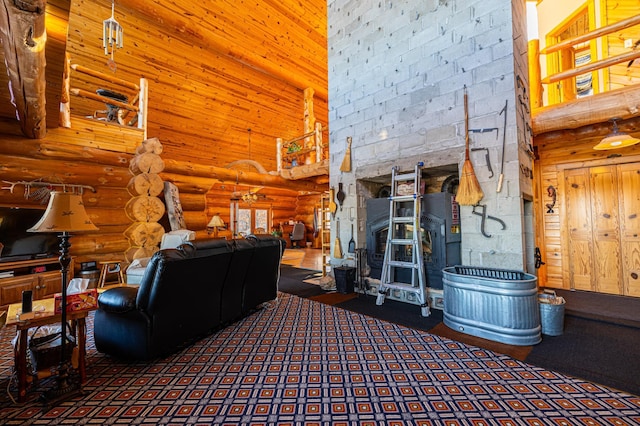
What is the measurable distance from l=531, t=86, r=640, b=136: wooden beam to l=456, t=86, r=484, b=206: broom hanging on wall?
3.60ft

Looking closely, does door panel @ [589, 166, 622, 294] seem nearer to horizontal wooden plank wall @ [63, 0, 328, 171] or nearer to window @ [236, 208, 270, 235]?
horizontal wooden plank wall @ [63, 0, 328, 171]

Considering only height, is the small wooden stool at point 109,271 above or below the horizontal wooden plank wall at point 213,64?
below

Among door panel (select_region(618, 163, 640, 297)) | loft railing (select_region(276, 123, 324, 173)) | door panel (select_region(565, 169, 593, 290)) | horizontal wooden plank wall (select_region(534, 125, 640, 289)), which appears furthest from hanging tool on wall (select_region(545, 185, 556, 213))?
loft railing (select_region(276, 123, 324, 173))

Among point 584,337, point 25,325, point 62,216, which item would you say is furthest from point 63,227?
point 584,337

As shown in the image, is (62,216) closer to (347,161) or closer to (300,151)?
(347,161)

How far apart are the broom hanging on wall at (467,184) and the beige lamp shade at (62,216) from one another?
352cm

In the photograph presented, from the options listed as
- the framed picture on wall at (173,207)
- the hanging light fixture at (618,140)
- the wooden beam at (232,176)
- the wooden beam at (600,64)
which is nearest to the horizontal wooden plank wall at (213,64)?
the wooden beam at (232,176)

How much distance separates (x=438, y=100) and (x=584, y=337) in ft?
9.92

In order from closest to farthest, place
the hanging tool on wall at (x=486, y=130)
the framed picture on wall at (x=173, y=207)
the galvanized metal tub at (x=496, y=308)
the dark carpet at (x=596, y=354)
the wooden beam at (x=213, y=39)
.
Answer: the dark carpet at (x=596, y=354)
the galvanized metal tub at (x=496, y=308)
the hanging tool on wall at (x=486, y=130)
the wooden beam at (x=213, y=39)
the framed picture on wall at (x=173, y=207)

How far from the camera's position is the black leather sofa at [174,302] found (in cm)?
222

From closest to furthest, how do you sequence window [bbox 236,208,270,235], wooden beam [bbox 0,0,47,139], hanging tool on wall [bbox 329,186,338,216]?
wooden beam [bbox 0,0,47,139] < hanging tool on wall [bbox 329,186,338,216] < window [bbox 236,208,270,235]

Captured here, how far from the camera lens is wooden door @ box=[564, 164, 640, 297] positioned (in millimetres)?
3898

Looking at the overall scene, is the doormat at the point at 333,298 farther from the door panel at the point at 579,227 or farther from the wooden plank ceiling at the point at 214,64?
the wooden plank ceiling at the point at 214,64

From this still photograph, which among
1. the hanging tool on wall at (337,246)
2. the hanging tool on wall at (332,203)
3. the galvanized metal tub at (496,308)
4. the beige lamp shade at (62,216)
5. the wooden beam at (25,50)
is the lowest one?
the galvanized metal tub at (496,308)
